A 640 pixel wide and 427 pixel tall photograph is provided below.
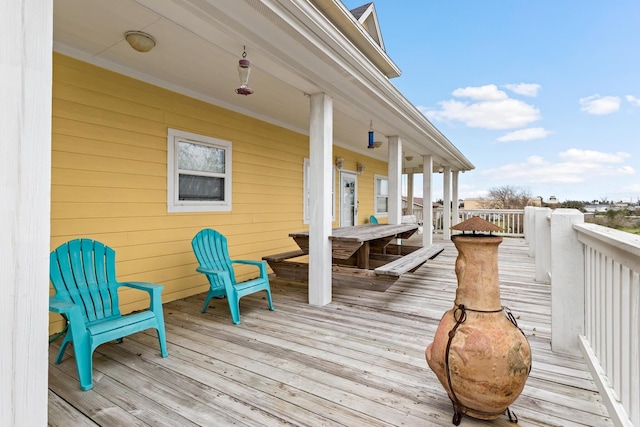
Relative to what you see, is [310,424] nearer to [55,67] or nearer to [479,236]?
[479,236]

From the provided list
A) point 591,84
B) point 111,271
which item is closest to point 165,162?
point 111,271

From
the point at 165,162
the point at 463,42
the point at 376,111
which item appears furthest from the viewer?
the point at 463,42

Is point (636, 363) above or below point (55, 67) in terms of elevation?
below

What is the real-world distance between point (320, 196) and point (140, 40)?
2159 mm

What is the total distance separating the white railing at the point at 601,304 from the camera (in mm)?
1348

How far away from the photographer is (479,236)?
1627 mm

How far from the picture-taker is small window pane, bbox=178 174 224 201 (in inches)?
154

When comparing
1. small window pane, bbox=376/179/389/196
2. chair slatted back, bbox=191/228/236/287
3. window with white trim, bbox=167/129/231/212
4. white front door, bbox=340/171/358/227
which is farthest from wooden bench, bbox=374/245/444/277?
small window pane, bbox=376/179/389/196

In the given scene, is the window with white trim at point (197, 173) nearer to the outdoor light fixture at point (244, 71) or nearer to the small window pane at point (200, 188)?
the small window pane at point (200, 188)

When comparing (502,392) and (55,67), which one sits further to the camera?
(55,67)

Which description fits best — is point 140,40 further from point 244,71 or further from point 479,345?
point 479,345

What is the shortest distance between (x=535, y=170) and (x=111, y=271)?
24266 millimetres

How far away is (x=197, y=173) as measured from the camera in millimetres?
4027

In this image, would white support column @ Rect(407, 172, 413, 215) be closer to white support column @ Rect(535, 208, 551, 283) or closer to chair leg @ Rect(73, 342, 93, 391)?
white support column @ Rect(535, 208, 551, 283)
